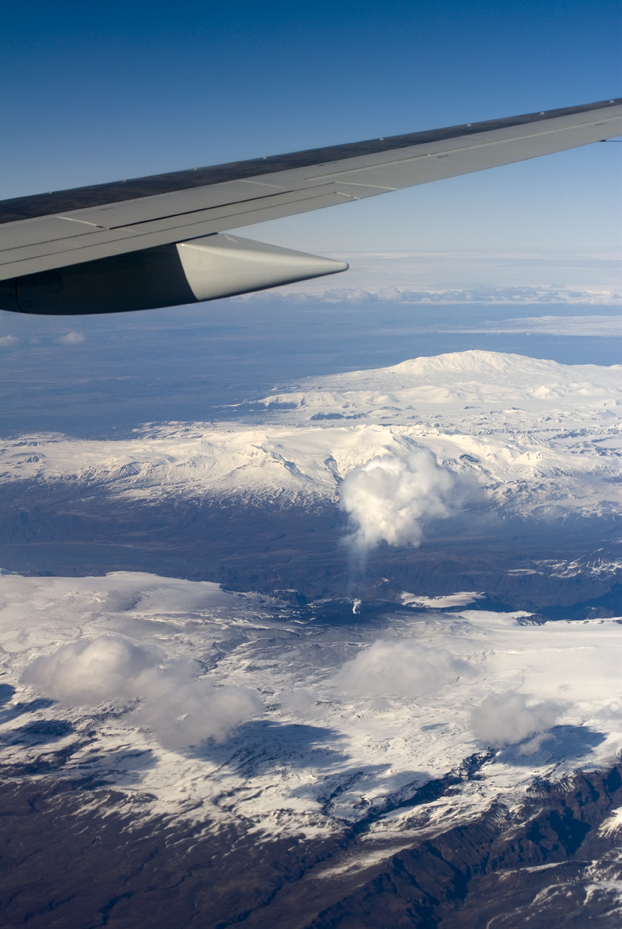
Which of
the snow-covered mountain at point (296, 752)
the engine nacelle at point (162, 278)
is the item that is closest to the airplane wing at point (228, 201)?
the engine nacelle at point (162, 278)

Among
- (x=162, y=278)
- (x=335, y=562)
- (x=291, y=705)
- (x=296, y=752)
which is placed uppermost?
(x=162, y=278)

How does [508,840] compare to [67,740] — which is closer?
[508,840]

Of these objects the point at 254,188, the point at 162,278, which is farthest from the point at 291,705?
the point at 162,278

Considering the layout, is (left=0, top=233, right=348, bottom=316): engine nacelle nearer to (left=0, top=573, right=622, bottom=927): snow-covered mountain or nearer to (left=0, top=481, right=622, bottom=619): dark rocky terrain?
(left=0, top=573, right=622, bottom=927): snow-covered mountain

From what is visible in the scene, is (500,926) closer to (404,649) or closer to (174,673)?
(404,649)

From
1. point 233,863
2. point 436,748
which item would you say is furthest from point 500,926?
point 233,863

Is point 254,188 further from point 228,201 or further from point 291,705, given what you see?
point 291,705

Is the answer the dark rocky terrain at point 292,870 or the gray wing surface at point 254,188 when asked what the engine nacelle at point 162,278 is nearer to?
the gray wing surface at point 254,188
